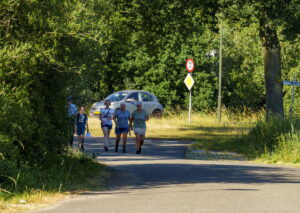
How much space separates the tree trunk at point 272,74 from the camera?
84.2 feet

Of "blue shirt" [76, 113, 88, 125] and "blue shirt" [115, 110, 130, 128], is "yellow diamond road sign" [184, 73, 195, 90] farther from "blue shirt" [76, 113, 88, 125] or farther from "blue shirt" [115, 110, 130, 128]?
"blue shirt" [76, 113, 88, 125]

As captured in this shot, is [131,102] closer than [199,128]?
No

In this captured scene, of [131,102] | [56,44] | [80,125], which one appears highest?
[131,102]

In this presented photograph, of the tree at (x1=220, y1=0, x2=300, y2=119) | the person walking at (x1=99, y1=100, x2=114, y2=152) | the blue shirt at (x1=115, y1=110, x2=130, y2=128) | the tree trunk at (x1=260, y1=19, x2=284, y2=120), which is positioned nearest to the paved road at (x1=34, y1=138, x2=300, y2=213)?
the blue shirt at (x1=115, y1=110, x2=130, y2=128)

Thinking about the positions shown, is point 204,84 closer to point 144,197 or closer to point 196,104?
point 196,104

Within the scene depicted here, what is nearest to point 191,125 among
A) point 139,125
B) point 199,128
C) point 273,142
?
point 199,128

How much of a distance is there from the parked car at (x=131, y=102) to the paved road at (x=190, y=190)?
1820cm

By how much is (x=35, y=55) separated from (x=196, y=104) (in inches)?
1426

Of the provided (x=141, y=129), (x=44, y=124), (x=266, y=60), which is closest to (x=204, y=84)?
(x=266, y=60)

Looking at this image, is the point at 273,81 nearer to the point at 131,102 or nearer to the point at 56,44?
the point at 131,102

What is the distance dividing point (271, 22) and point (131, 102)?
1658 cm

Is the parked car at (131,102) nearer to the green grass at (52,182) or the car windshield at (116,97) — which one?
the car windshield at (116,97)

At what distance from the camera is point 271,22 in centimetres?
2302

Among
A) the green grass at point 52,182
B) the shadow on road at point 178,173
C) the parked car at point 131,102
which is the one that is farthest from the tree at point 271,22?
the parked car at point 131,102
